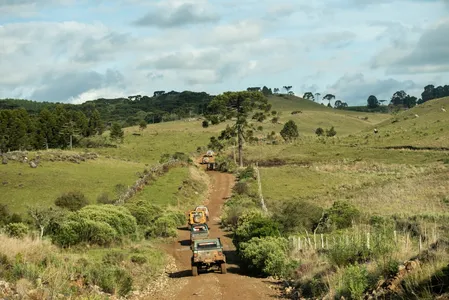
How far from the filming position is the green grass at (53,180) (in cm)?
4456

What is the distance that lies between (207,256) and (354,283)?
10659 millimetres

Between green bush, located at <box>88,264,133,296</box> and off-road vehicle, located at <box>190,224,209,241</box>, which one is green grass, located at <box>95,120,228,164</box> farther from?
green bush, located at <box>88,264,133,296</box>

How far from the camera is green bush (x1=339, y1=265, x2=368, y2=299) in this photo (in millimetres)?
13469

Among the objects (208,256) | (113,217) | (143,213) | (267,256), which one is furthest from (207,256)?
(143,213)

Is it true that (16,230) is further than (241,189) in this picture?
No

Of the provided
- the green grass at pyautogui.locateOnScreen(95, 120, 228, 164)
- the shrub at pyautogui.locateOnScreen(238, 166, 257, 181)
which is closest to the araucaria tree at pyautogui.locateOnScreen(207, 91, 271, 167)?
the shrub at pyautogui.locateOnScreen(238, 166, 257, 181)

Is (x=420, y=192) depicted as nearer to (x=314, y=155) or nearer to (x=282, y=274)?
(x=282, y=274)

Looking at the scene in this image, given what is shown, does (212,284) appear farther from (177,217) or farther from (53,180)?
(53,180)

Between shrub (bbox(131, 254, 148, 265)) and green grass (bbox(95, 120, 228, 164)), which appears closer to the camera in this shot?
shrub (bbox(131, 254, 148, 265))

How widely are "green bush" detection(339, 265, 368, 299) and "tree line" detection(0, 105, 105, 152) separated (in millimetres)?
78485

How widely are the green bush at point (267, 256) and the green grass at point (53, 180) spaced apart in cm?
2135

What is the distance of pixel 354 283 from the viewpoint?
13766 millimetres

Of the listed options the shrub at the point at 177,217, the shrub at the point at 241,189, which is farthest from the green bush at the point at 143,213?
the shrub at the point at 241,189

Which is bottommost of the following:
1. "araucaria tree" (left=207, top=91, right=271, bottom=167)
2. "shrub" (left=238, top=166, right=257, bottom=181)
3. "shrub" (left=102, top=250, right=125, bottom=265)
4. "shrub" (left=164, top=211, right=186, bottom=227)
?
"shrub" (left=164, top=211, right=186, bottom=227)
